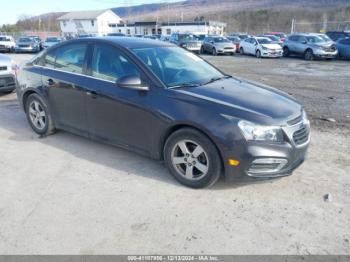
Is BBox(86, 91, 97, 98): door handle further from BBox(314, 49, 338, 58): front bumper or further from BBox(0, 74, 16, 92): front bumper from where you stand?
BBox(314, 49, 338, 58): front bumper

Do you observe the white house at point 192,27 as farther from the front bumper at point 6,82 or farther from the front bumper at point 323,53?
the front bumper at point 6,82

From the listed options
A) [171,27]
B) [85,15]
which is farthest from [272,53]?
[85,15]

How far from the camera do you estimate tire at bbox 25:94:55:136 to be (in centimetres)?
531

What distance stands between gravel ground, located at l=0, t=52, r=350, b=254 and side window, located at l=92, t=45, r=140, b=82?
120 cm

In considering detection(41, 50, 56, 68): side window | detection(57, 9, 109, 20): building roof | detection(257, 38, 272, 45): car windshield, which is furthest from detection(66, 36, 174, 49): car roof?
detection(57, 9, 109, 20): building roof

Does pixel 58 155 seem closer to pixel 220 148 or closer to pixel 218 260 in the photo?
pixel 220 148

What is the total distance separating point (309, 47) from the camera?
70.9ft

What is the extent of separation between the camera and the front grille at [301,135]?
360 cm

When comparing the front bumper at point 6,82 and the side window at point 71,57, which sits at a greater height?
the side window at point 71,57

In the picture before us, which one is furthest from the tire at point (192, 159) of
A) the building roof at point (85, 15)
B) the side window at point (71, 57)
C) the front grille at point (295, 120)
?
the building roof at point (85, 15)

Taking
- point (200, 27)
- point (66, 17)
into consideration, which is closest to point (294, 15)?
point (200, 27)

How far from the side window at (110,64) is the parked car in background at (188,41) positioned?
2407cm

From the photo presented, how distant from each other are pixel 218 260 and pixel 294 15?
300 ft

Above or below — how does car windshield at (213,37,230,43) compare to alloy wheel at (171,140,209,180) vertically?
above
